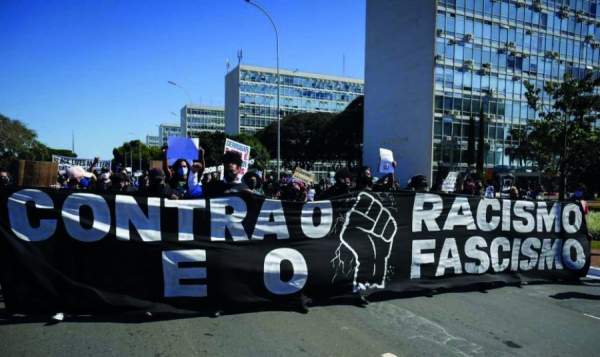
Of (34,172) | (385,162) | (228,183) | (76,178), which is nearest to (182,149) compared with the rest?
(76,178)

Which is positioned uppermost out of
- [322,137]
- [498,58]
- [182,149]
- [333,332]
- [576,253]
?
[498,58]

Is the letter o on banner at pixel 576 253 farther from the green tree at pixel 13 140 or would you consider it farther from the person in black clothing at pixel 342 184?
the green tree at pixel 13 140

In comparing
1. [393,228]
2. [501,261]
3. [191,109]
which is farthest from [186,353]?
[191,109]

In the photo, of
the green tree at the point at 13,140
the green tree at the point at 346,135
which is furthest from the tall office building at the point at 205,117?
the green tree at the point at 13,140

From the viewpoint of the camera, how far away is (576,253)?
739 cm

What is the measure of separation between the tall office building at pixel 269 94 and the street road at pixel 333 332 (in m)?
97.4

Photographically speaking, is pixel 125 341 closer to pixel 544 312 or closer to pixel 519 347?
pixel 519 347

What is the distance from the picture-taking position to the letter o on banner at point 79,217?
15.8 ft

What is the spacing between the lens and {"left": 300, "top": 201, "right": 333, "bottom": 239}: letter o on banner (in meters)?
5.64

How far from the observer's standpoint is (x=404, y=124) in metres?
54.5

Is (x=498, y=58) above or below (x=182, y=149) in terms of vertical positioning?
above

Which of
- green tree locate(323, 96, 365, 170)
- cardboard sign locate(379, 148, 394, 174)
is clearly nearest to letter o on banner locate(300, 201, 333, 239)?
cardboard sign locate(379, 148, 394, 174)

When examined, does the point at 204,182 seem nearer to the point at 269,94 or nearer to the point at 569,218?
the point at 569,218

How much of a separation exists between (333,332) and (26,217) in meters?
3.56
